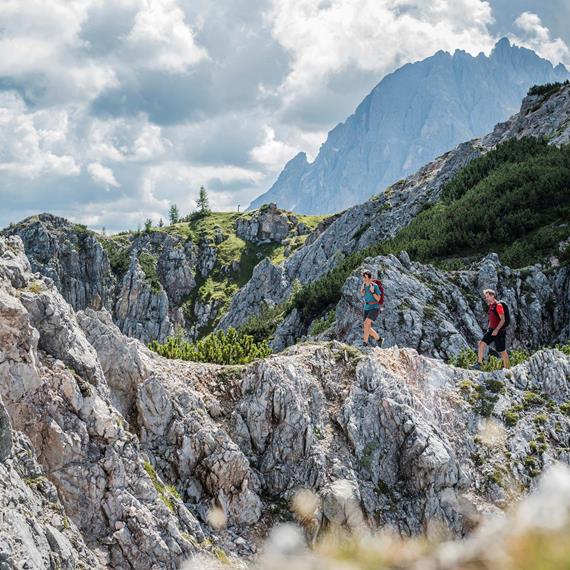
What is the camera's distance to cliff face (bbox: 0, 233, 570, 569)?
15984mm

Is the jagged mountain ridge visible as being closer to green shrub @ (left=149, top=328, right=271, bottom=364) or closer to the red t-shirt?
the red t-shirt

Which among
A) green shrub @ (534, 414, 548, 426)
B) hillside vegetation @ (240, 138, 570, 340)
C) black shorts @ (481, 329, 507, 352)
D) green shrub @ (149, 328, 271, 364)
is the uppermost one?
hillside vegetation @ (240, 138, 570, 340)

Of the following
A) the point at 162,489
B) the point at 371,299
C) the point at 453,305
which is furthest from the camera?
the point at 453,305

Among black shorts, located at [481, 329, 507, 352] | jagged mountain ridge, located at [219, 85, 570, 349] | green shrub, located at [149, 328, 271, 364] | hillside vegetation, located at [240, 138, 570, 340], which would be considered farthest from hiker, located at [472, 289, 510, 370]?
jagged mountain ridge, located at [219, 85, 570, 349]

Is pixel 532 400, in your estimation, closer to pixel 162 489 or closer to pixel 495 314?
pixel 495 314

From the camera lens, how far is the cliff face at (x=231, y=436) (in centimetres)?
1598

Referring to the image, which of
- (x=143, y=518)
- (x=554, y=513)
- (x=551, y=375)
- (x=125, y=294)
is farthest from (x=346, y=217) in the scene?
(x=554, y=513)

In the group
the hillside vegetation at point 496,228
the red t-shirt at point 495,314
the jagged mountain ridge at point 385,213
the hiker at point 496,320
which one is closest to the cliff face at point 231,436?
the hiker at point 496,320

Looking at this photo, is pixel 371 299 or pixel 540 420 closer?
pixel 540 420

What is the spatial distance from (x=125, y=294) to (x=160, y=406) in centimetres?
16342

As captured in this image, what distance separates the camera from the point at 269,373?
23.4m

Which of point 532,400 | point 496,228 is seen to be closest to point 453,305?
point 532,400

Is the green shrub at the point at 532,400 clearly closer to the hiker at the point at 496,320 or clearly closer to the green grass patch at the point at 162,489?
the hiker at the point at 496,320

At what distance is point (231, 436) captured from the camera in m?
21.9
